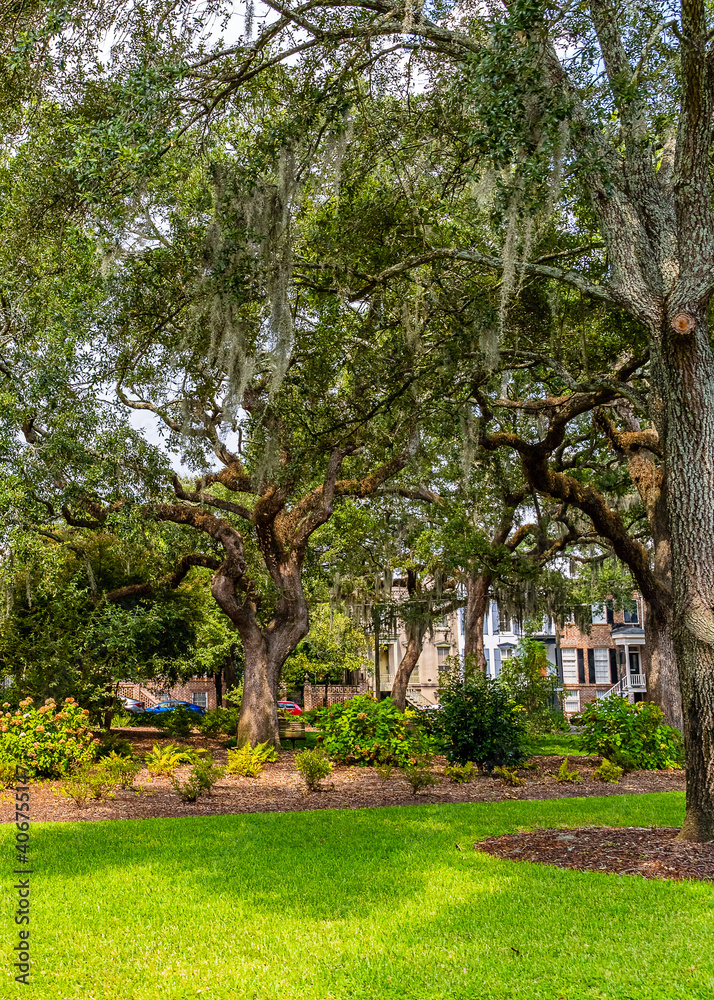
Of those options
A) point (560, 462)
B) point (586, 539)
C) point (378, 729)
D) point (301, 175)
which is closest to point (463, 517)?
point (560, 462)

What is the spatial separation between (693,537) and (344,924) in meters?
4.32

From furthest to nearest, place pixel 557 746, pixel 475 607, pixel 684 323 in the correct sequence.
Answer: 1. pixel 475 607
2. pixel 557 746
3. pixel 684 323

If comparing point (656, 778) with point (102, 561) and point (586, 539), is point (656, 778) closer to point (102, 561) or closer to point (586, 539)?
point (586, 539)

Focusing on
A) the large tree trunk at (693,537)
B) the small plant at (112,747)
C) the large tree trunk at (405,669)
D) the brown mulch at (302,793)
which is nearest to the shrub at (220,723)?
the large tree trunk at (405,669)

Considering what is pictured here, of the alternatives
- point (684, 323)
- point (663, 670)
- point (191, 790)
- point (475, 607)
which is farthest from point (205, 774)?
point (475, 607)

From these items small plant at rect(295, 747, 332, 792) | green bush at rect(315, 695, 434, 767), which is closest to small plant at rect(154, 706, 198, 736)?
green bush at rect(315, 695, 434, 767)

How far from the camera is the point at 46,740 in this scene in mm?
11023

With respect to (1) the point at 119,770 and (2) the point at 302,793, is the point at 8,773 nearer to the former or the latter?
(1) the point at 119,770

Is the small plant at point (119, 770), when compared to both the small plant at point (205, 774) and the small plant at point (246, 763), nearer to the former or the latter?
the small plant at point (205, 774)

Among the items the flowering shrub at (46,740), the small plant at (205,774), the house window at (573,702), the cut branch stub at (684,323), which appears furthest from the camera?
the house window at (573,702)

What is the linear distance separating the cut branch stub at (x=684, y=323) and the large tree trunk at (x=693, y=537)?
4cm

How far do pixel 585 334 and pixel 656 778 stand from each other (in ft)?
22.5

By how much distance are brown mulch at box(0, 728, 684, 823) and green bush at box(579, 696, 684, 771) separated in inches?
11.9

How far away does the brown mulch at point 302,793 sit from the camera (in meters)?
9.37
